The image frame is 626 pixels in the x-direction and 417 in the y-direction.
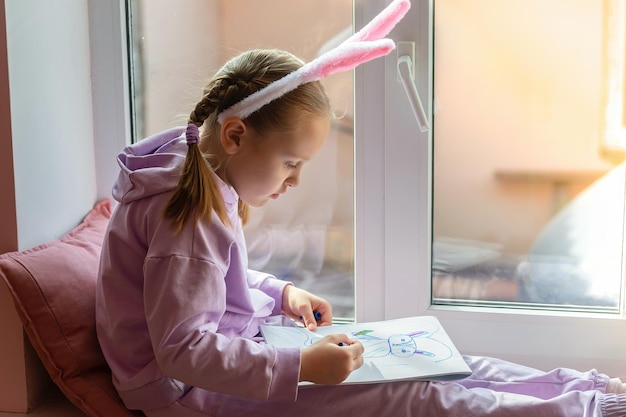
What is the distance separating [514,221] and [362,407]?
51 cm

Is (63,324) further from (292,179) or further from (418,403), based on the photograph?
(418,403)

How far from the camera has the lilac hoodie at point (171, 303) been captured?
1.00m

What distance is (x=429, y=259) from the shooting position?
4.63 feet

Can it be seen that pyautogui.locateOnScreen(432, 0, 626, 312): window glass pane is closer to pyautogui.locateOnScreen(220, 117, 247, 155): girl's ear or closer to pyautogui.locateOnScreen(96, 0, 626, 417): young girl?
pyautogui.locateOnScreen(96, 0, 626, 417): young girl

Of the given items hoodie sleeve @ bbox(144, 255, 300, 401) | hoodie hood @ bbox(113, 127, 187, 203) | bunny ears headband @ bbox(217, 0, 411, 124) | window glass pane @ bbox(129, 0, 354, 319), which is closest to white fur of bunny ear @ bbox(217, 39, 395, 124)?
bunny ears headband @ bbox(217, 0, 411, 124)

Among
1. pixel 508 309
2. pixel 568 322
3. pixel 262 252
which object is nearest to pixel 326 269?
pixel 262 252

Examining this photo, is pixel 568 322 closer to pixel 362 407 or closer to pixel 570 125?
pixel 570 125

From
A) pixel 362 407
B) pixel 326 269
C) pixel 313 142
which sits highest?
pixel 313 142

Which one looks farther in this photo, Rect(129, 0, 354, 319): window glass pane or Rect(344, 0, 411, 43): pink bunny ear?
Rect(129, 0, 354, 319): window glass pane

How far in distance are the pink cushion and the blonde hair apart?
0.24 metres

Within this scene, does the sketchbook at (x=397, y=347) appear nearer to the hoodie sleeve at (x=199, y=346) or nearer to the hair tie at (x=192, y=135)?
the hoodie sleeve at (x=199, y=346)

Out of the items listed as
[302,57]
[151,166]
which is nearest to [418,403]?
[151,166]

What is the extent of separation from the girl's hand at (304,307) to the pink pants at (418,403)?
0.70 ft

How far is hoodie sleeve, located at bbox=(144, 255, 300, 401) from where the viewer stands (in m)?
0.99
